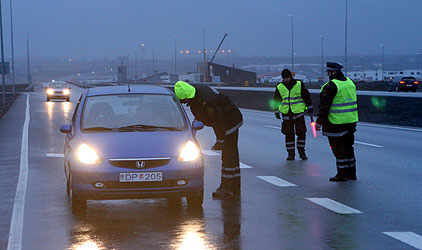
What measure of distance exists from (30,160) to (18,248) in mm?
8778

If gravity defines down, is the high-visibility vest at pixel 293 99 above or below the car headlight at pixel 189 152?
above

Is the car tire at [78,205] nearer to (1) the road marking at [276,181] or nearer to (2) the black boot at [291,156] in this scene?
(1) the road marking at [276,181]

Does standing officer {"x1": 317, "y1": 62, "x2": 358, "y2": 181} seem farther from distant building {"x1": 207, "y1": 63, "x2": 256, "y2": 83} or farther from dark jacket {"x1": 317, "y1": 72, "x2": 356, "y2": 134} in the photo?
distant building {"x1": 207, "y1": 63, "x2": 256, "y2": 83}

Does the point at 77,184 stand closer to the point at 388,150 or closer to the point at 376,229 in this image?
the point at 376,229

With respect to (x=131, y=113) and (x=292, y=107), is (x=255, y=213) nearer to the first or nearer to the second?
(x=131, y=113)

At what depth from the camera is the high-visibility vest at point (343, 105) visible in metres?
11.7

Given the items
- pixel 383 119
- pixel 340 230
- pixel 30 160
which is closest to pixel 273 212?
pixel 340 230

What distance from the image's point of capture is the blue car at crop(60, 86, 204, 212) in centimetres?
861

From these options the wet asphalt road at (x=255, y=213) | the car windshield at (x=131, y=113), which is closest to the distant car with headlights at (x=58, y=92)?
the wet asphalt road at (x=255, y=213)

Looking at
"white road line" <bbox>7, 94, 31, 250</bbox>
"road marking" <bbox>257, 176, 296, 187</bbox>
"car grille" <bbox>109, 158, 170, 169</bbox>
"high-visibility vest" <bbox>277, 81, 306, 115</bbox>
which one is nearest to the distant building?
"high-visibility vest" <bbox>277, 81, 306, 115</bbox>

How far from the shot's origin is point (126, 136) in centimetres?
915

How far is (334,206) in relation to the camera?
9250 millimetres

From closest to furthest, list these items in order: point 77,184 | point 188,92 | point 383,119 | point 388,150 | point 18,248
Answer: point 18,248
point 77,184
point 188,92
point 388,150
point 383,119

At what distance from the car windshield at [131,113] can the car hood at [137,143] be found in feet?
0.76
